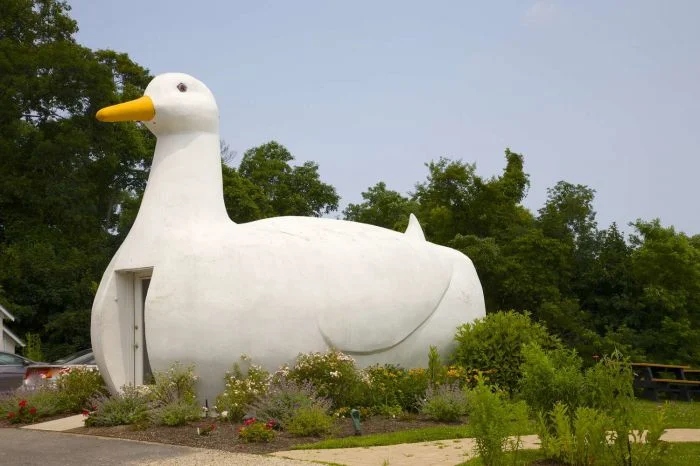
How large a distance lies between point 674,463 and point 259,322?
→ 5.75m

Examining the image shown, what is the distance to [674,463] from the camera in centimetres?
764

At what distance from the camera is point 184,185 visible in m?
12.3

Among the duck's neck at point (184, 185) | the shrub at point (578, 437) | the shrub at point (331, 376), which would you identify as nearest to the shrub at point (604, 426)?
the shrub at point (578, 437)

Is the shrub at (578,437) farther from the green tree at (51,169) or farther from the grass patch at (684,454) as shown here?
the green tree at (51,169)

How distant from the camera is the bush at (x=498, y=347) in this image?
12.9 metres

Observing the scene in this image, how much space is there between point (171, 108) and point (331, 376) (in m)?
4.85

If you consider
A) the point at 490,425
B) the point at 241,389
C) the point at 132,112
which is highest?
the point at 132,112

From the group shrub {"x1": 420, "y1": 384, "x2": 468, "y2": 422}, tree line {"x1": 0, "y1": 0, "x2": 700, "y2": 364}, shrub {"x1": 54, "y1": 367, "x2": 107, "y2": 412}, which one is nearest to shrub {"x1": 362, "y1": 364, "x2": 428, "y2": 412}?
shrub {"x1": 420, "y1": 384, "x2": 468, "y2": 422}

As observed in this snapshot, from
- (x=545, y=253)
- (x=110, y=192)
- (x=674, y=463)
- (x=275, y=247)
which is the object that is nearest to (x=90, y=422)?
(x=275, y=247)

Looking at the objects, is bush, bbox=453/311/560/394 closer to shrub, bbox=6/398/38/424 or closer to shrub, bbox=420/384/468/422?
shrub, bbox=420/384/468/422

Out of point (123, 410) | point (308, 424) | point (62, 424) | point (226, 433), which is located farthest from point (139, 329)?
point (308, 424)

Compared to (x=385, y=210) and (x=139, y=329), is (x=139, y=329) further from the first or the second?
(x=385, y=210)

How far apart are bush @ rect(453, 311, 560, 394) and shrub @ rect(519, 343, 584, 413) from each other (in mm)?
5019

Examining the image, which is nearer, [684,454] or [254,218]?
[684,454]
